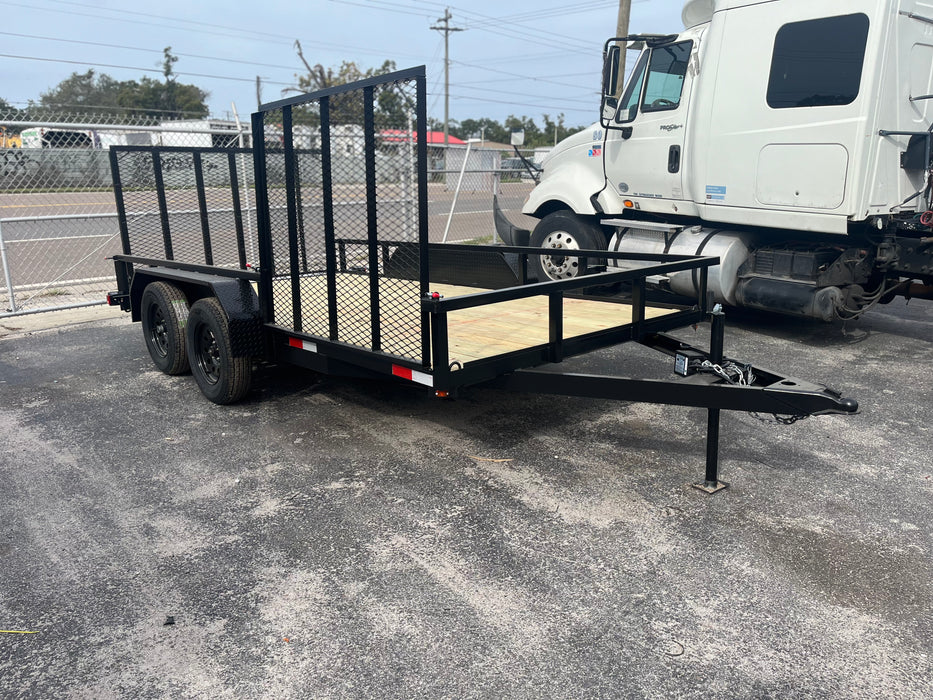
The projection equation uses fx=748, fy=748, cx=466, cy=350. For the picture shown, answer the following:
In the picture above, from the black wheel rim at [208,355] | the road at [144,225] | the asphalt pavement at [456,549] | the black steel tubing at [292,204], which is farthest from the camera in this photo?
the black wheel rim at [208,355]

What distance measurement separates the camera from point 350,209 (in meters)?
4.93

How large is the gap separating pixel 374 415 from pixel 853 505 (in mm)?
3055

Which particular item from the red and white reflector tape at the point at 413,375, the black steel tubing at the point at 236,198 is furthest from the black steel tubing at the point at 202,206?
the red and white reflector tape at the point at 413,375

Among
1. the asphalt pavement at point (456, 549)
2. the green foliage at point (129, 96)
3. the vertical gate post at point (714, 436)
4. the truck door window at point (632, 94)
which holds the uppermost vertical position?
the green foliage at point (129, 96)

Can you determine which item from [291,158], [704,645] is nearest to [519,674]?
[704,645]

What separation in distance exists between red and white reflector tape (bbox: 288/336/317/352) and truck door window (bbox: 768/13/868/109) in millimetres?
4780

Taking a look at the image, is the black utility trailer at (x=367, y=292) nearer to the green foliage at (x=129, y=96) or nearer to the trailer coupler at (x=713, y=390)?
the trailer coupler at (x=713, y=390)

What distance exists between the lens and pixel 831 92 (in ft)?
20.7

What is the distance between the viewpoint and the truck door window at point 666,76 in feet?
24.8

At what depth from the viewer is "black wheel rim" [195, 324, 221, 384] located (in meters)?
5.50

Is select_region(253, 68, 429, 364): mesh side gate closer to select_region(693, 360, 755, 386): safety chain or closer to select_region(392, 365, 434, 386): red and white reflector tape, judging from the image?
select_region(392, 365, 434, 386): red and white reflector tape

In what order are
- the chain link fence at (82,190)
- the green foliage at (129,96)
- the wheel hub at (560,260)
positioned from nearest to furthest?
the chain link fence at (82,190), the wheel hub at (560,260), the green foliage at (129,96)

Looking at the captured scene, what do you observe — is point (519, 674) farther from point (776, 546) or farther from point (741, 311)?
point (741, 311)

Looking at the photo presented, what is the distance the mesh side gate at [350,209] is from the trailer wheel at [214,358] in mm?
369
